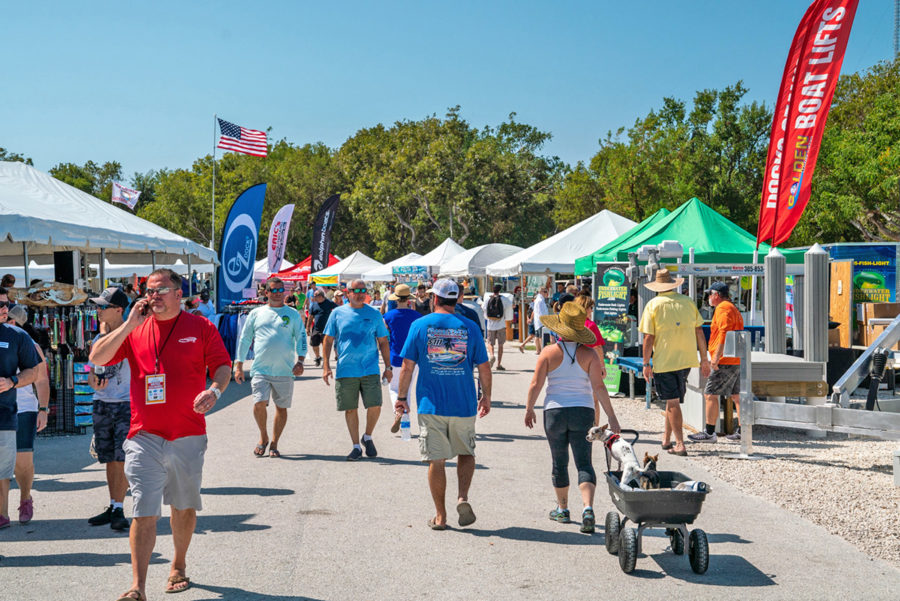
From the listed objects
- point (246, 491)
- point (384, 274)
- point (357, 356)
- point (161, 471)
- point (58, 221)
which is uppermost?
point (384, 274)

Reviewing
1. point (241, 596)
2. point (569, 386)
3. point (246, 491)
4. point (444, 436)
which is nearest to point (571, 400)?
point (569, 386)

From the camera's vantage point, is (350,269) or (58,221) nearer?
(58,221)

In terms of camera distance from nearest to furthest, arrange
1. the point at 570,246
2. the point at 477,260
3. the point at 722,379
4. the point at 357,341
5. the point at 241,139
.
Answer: the point at 357,341 < the point at 722,379 < the point at 570,246 < the point at 477,260 < the point at 241,139

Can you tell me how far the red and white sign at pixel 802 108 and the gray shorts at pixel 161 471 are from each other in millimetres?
9631

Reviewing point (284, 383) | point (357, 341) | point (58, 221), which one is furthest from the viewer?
point (58, 221)

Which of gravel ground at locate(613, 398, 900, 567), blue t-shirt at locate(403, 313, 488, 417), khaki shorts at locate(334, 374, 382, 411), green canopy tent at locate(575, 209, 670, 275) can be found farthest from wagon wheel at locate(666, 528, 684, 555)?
green canopy tent at locate(575, 209, 670, 275)

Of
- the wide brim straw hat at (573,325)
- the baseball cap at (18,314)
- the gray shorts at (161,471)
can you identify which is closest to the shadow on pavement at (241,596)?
the gray shorts at (161,471)

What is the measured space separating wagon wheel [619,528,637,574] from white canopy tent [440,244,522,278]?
69.8 feet

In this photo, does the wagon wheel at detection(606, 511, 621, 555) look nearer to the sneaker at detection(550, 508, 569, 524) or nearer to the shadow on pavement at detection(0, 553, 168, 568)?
the sneaker at detection(550, 508, 569, 524)

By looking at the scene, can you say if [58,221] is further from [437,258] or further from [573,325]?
[437,258]

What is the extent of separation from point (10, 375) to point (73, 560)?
148 cm

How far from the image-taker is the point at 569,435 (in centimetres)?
645

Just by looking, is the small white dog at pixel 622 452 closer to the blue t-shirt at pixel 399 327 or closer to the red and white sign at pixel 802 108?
the blue t-shirt at pixel 399 327

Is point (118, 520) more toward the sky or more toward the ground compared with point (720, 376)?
more toward the ground
